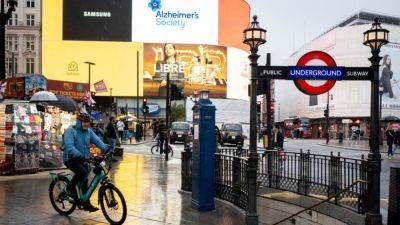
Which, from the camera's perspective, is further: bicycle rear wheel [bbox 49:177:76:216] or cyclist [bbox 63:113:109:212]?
bicycle rear wheel [bbox 49:177:76:216]

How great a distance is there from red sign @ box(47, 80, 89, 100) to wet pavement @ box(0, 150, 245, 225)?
232 inches

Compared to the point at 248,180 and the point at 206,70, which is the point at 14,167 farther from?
the point at 206,70

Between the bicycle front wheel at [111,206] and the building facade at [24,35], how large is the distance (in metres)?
93.2

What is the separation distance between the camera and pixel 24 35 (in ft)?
317

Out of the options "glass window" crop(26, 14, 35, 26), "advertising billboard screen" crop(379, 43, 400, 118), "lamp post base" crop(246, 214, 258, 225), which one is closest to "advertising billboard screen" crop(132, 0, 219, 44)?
"glass window" crop(26, 14, 35, 26)

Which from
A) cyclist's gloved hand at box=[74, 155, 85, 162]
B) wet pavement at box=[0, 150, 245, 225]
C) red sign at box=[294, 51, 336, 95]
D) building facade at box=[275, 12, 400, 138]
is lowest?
wet pavement at box=[0, 150, 245, 225]

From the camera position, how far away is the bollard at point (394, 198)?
9.09 meters

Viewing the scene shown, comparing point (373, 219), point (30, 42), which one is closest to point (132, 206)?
point (373, 219)

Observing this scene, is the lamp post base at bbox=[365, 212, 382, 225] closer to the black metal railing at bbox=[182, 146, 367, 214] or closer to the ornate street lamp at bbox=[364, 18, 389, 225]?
the ornate street lamp at bbox=[364, 18, 389, 225]

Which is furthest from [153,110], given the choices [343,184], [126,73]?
[343,184]

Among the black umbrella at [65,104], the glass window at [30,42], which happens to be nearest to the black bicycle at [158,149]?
the black umbrella at [65,104]

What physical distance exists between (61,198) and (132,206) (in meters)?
1.56

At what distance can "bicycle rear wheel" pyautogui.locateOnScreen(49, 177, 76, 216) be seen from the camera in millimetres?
8945

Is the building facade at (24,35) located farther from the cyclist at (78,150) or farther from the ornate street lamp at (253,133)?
the ornate street lamp at (253,133)
